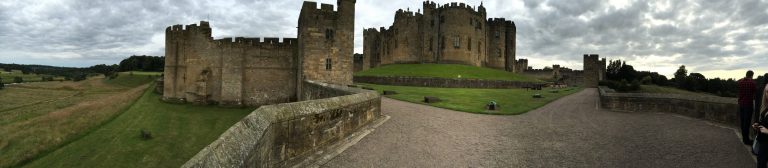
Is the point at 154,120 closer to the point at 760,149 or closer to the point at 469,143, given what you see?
the point at 469,143

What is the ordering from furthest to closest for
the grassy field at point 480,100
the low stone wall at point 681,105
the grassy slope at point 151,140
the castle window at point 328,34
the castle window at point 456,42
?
the castle window at point 456,42 < the castle window at point 328,34 < the grassy slope at point 151,140 < the grassy field at point 480,100 < the low stone wall at point 681,105

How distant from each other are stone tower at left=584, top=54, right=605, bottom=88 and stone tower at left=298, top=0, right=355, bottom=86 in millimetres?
43026

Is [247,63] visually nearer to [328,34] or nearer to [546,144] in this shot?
[328,34]

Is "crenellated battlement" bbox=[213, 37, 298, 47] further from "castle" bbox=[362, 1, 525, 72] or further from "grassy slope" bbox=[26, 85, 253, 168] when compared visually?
"castle" bbox=[362, 1, 525, 72]

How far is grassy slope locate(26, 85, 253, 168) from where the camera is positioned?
Answer: 2053 cm

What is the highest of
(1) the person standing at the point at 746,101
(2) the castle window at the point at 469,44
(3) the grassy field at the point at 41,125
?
(2) the castle window at the point at 469,44

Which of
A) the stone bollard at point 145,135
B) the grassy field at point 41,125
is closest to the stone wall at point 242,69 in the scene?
the stone bollard at point 145,135

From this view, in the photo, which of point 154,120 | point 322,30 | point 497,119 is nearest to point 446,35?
point 322,30

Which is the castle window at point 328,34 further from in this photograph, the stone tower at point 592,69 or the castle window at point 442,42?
the stone tower at point 592,69

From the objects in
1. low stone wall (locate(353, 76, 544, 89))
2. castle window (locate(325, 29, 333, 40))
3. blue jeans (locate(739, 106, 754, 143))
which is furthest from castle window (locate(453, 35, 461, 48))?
blue jeans (locate(739, 106, 754, 143))

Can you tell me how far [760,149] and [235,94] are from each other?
97.9 feet

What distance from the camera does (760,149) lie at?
217 inches

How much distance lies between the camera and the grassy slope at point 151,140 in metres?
20.5

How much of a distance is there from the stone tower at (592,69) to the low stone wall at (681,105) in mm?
42408
